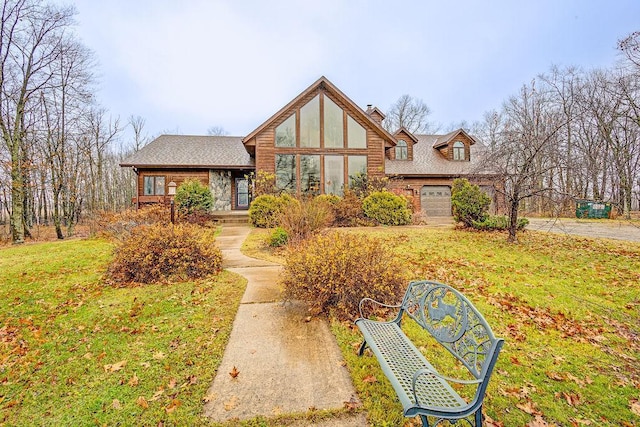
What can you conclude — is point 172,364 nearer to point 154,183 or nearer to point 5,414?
point 5,414

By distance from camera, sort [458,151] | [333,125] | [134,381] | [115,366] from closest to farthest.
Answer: [134,381], [115,366], [333,125], [458,151]

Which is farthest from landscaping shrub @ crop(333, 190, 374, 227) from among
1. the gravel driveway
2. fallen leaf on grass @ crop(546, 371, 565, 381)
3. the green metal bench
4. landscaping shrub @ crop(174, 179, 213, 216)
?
fallen leaf on grass @ crop(546, 371, 565, 381)

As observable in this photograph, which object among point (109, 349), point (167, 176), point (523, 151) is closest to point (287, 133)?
point (167, 176)

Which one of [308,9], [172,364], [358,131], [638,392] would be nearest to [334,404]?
[172,364]

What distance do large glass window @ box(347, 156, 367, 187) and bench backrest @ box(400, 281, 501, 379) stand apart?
42.9 ft

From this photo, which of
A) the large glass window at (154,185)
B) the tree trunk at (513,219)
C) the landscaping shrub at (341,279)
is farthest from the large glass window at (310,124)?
the landscaping shrub at (341,279)

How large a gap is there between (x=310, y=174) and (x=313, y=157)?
904 mm

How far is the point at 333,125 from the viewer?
15703 mm

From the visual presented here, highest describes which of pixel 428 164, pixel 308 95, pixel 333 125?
pixel 308 95

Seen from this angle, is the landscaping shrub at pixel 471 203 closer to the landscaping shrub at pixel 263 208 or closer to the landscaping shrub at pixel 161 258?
the landscaping shrub at pixel 263 208

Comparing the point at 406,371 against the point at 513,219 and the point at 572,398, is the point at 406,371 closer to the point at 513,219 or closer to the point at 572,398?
the point at 572,398

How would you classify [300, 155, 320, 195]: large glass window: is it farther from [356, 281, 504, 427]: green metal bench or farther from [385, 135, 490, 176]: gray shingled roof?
[356, 281, 504, 427]: green metal bench

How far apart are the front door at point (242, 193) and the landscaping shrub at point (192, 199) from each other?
4691mm

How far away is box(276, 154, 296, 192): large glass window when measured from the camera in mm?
15359
